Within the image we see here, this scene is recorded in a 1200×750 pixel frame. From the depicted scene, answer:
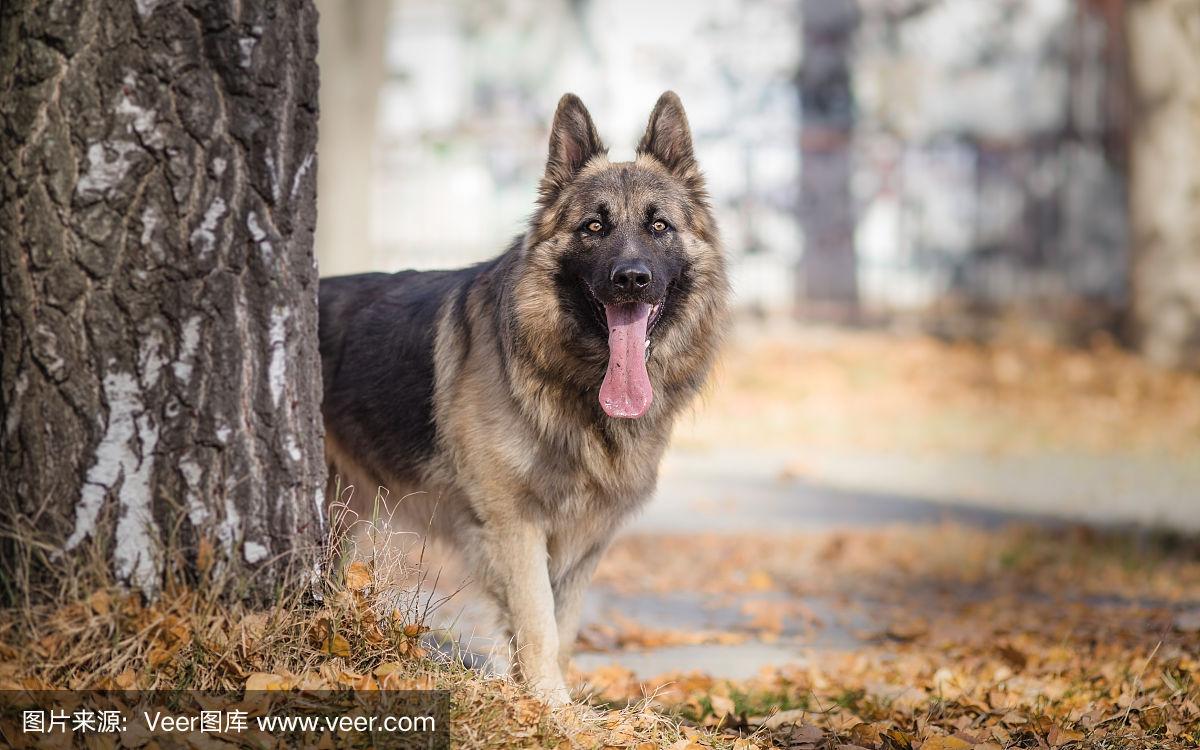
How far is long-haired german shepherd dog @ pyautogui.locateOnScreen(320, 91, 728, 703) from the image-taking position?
14.4 ft

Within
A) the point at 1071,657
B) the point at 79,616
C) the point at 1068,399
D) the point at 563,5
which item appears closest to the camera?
the point at 79,616

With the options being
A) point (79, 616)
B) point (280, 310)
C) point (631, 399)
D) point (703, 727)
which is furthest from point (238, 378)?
point (703, 727)

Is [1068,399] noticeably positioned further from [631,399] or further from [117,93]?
[117,93]

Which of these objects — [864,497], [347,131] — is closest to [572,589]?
[864,497]

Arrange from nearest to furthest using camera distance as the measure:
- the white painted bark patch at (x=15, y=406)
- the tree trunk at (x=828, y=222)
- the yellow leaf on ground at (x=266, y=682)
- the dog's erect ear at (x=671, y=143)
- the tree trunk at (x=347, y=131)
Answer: the yellow leaf on ground at (x=266, y=682) < the white painted bark patch at (x=15, y=406) < the dog's erect ear at (x=671, y=143) < the tree trunk at (x=347, y=131) < the tree trunk at (x=828, y=222)

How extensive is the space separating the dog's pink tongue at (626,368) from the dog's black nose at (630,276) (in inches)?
4.4

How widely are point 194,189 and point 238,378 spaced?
23.2 inches

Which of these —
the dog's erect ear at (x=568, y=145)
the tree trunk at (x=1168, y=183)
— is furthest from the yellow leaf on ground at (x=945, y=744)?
the tree trunk at (x=1168, y=183)

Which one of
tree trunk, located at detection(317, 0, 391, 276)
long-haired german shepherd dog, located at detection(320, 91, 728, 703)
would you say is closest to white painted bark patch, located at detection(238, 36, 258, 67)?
long-haired german shepherd dog, located at detection(320, 91, 728, 703)

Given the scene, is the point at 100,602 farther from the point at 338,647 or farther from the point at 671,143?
the point at 671,143

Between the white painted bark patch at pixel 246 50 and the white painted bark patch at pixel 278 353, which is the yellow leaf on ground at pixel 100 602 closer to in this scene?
the white painted bark patch at pixel 278 353

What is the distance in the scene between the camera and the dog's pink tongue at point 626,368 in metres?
4.32

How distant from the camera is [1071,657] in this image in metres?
4.83

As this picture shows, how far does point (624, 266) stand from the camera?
4242mm
